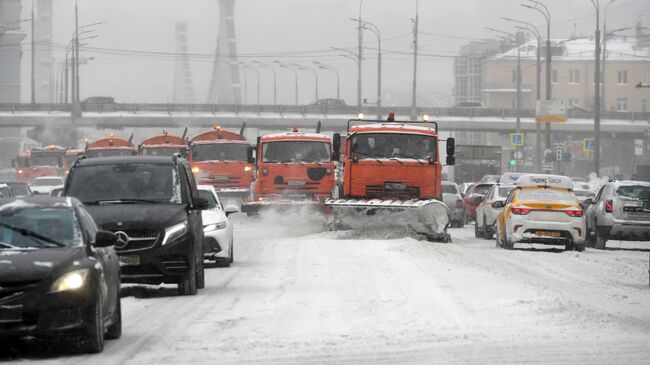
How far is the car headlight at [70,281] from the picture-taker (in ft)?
38.2

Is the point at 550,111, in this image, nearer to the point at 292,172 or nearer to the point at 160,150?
the point at 160,150

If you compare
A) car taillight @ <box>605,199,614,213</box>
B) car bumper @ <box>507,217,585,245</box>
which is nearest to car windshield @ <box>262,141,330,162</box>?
car taillight @ <box>605,199,614,213</box>

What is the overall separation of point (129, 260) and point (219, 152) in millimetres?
29751

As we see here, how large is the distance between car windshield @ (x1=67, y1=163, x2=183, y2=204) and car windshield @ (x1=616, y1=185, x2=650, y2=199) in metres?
17.1

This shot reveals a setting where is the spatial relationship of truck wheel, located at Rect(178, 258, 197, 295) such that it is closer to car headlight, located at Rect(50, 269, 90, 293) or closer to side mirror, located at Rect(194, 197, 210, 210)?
side mirror, located at Rect(194, 197, 210, 210)

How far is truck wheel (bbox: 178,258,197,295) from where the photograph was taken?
17.4 meters

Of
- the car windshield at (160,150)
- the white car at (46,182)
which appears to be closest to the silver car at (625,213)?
the car windshield at (160,150)

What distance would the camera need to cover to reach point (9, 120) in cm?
10725

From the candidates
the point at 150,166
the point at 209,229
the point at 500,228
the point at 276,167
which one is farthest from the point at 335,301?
the point at 276,167

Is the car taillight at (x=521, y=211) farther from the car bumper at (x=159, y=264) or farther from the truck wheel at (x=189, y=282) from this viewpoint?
the car bumper at (x=159, y=264)

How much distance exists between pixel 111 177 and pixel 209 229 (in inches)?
186

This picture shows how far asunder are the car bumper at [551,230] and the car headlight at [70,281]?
18.8 m

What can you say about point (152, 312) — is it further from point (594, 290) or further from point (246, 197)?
point (246, 197)

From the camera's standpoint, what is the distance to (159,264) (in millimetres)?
17109
